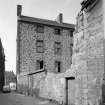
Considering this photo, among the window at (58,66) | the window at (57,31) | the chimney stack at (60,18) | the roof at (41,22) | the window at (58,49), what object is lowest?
the window at (58,66)

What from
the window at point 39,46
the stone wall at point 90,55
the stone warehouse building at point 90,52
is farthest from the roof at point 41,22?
the stone wall at point 90,55

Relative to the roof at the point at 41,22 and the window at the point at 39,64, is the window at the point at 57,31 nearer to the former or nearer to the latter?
the roof at the point at 41,22

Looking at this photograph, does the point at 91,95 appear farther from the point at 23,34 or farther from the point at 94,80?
the point at 23,34

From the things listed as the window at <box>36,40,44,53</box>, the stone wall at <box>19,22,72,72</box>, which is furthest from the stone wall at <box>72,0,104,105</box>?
the window at <box>36,40,44,53</box>

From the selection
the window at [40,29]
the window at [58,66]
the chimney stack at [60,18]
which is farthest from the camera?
the chimney stack at [60,18]

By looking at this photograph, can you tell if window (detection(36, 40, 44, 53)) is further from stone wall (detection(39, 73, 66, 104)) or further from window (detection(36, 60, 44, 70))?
stone wall (detection(39, 73, 66, 104))

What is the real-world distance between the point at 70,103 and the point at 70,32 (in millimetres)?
19512

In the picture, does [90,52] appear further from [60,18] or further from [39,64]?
[60,18]

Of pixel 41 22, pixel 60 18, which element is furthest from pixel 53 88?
pixel 60 18

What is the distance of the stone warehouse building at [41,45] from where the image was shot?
25094mm

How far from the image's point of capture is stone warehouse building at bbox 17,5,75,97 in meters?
25.1

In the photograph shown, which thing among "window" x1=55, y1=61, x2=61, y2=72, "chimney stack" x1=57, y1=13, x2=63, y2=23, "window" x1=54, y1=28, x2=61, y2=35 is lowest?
"window" x1=55, y1=61, x2=61, y2=72

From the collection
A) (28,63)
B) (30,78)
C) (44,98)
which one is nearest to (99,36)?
(44,98)

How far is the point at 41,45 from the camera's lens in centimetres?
2642
